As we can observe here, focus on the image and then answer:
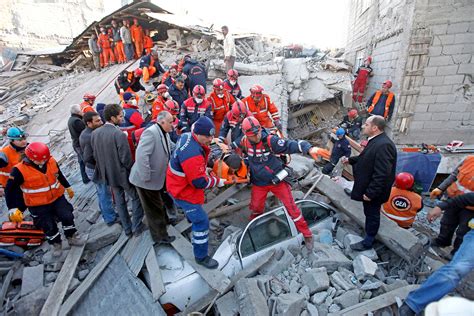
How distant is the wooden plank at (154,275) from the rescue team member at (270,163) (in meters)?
1.76

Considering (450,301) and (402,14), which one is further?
(402,14)

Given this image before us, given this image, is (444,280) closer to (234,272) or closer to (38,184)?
(234,272)

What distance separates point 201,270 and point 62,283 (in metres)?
1.92

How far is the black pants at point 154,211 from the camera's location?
11.7ft

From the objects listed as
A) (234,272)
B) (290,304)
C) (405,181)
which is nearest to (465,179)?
(405,181)

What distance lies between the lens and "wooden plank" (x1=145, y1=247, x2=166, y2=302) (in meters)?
3.16

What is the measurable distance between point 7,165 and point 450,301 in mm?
5827

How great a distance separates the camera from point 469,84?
6387mm

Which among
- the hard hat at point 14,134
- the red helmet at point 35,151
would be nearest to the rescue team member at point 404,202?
the red helmet at point 35,151

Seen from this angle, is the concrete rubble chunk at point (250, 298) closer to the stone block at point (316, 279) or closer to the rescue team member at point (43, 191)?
the stone block at point (316, 279)

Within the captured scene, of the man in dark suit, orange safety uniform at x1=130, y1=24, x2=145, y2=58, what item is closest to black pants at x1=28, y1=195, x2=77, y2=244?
the man in dark suit

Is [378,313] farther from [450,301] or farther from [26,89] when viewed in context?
[26,89]

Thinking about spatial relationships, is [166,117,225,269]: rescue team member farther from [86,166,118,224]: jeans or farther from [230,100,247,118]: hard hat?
[230,100,247,118]: hard hat

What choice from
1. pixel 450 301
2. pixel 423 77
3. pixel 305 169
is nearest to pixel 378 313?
pixel 450 301
